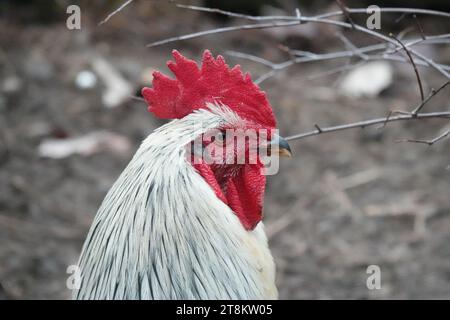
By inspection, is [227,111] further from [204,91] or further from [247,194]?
[247,194]

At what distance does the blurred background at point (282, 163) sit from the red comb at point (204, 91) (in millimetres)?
1121

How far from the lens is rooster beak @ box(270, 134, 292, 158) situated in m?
2.85

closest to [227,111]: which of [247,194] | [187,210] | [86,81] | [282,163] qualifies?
[247,194]

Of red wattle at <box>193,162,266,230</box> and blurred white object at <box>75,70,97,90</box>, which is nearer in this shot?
red wattle at <box>193,162,266,230</box>

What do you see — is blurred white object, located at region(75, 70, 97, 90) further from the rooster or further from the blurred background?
the rooster

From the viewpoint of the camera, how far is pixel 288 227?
17.1ft

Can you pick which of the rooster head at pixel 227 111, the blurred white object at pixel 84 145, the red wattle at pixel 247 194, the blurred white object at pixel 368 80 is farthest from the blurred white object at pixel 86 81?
the red wattle at pixel 247 194

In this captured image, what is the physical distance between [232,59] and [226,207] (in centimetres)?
427

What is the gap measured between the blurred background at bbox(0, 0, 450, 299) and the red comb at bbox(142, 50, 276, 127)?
1.12 meters

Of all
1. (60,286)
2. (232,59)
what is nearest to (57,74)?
(232,59)

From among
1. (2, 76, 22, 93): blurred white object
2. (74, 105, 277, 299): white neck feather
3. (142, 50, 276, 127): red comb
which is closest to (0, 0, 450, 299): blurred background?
(2, 76, 22, 93): blurred white object

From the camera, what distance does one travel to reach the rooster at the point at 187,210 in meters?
2.63

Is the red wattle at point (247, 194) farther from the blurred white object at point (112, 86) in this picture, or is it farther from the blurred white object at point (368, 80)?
the blurred white object at point (368, 80)

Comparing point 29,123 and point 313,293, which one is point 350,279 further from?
point 29,123
